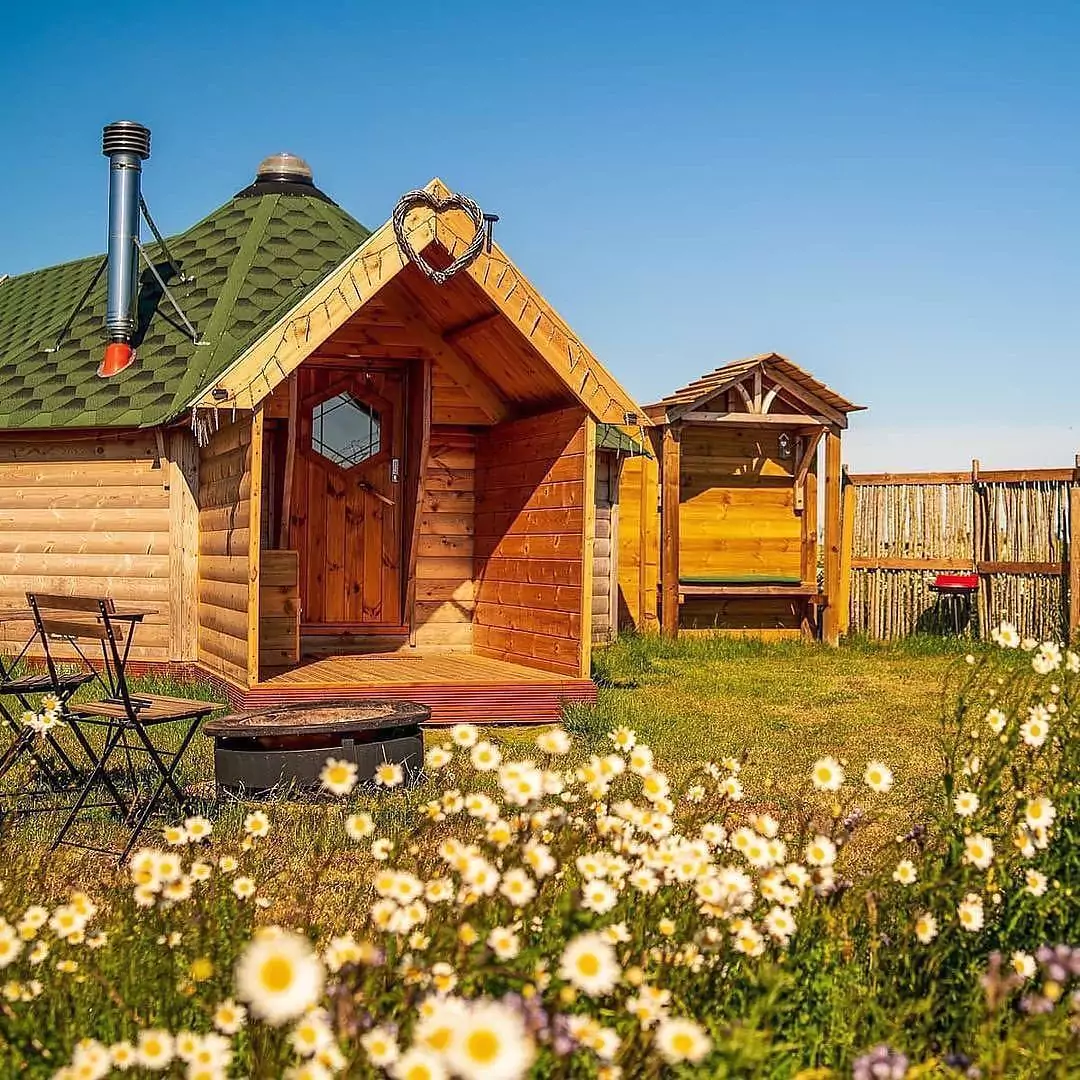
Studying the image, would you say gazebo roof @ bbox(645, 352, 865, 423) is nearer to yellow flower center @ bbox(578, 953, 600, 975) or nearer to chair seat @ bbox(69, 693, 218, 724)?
chair seat @ bbox(69, 693, 218, 724)

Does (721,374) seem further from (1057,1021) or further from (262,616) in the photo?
(1057,1021)

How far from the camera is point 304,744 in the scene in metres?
7.66

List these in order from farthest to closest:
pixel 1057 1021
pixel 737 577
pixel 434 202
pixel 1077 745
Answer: pixel 737 577, pixel 434 202, pixel 1077 745, pixel 1057 1021

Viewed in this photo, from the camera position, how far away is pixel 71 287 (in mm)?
16094

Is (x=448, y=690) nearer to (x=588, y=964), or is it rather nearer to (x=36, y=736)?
(x=36, y=736)

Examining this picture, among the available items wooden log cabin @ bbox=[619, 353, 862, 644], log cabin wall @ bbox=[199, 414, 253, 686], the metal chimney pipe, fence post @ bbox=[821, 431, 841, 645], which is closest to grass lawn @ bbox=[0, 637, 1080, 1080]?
log cabin wall @ bbox=[199, 414, 253, 686]

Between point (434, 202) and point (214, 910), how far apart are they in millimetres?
7104

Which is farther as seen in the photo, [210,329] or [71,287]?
[71,287]

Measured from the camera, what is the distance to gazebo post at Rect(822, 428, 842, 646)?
17156 mm

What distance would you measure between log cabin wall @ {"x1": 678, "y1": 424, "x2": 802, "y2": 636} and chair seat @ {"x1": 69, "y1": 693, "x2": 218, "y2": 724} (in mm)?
11345

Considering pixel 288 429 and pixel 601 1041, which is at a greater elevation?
pixel 288 429

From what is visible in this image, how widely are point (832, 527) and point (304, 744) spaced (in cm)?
1087

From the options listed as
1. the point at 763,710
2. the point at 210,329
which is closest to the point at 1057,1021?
the point at 763,710

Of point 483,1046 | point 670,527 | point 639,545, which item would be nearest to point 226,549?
point 670,527
